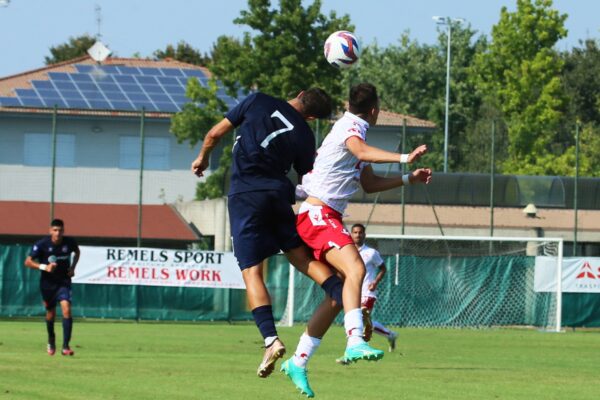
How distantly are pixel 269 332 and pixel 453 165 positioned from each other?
53.3m

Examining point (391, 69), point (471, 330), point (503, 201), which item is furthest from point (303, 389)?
point (391, 69)

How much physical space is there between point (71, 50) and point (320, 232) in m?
79.1

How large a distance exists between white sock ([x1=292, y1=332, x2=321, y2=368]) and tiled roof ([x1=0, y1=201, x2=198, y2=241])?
120 ft

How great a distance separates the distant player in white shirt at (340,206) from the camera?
34.0 feet

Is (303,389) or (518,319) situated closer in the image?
(303,389)

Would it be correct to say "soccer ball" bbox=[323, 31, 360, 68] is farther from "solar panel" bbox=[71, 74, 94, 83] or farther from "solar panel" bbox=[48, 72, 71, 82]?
"solar panel" bbox=[48, 72, 71, 82]

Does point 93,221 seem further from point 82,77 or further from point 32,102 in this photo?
point 82,77

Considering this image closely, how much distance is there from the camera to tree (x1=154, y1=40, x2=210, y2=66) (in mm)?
88250

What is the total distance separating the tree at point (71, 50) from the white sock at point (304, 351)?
78035mm

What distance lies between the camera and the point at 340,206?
1100 centimetres

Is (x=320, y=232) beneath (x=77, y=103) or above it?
beneath

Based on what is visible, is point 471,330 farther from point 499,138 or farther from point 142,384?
point 499,138

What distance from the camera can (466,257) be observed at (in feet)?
115

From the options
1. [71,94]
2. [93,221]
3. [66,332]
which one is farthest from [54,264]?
A: [71,94]
